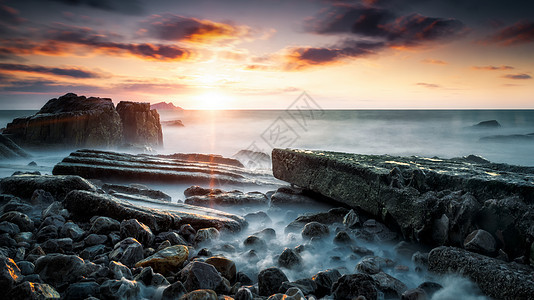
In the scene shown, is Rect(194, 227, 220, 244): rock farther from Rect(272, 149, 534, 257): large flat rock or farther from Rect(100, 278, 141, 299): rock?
Rect(272, 149, 534, 257): large flat rock

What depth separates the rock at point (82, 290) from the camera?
165 centimetres

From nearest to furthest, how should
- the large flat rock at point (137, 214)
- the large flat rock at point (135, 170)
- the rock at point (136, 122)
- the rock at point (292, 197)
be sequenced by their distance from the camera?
1. the large flat rock at point (137, 214)
2. the rock at point (292, 197)
3. the large flat rock at point (135, 170)
4. the rock at point (136, 122)

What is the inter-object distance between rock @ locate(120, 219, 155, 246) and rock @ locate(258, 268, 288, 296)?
113cm

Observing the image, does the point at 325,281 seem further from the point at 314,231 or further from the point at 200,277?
the point at 314,231

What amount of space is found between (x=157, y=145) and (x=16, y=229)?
1211 centimetres

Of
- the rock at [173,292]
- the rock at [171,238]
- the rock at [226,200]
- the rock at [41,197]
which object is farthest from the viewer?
the rock at [226,200]

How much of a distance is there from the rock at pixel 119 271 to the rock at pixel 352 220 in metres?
2.25

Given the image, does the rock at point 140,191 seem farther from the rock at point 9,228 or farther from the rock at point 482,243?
the rock at point 482,243

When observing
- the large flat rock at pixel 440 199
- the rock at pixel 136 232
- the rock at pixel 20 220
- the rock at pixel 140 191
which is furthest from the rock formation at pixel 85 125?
the large flat rock at pixel 440 199

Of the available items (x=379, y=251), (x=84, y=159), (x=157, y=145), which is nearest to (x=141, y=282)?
(x=379, y=251)

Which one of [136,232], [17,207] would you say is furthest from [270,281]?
[17,207]

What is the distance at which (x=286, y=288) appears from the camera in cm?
190

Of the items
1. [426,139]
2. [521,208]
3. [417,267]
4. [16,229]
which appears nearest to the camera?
[521,208]

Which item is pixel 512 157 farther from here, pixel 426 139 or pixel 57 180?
pixel 57 180
